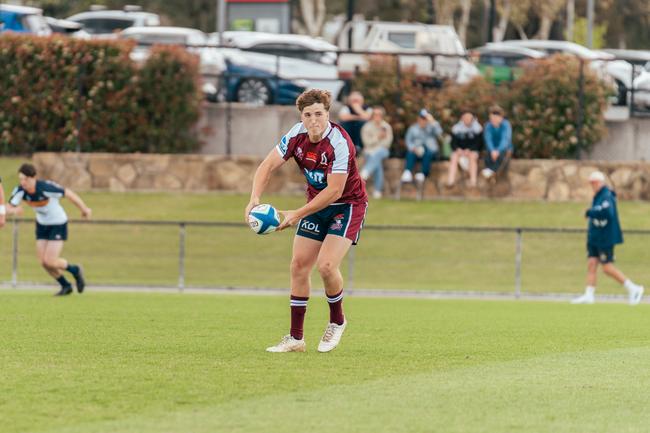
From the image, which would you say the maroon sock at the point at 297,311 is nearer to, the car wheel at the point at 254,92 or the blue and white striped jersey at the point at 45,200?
the blue and white striped jersey at the point at 45,200

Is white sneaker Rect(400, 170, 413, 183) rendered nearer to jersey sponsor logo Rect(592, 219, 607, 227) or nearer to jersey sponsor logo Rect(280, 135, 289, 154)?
jersey sponsor logo Rect(592, 219, 607, 227)

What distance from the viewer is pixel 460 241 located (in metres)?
24.1

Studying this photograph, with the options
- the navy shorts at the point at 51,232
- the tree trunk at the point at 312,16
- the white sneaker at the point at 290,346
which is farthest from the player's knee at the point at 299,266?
the tree trunk at the point at 312,16

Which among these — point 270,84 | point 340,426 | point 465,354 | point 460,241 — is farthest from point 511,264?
point 340,426

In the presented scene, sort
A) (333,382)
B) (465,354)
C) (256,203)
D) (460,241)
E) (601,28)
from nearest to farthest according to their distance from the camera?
1. (333,382)
2. (256,203)
3. (465,354)
4. (460,241)
5. (601,28)

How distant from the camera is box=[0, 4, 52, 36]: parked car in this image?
38562mm

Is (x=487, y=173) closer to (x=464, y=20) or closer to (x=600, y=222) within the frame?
(x=600, y=222)

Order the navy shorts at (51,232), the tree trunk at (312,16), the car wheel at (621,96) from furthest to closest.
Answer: the tree trunk at (312,16) < the car wheel at (621,96) < the navy shorts at (51,232)

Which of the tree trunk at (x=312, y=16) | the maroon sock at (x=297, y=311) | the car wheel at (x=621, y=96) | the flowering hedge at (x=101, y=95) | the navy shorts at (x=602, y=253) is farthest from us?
the tree trunk at (x=312, y=16)

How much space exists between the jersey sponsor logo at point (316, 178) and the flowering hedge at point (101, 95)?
20.2 m

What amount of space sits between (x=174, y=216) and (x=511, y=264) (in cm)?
710

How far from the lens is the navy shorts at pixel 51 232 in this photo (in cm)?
1925

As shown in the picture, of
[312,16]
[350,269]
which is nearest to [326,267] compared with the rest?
[350,269]

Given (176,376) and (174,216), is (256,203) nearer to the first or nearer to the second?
(176,376)
